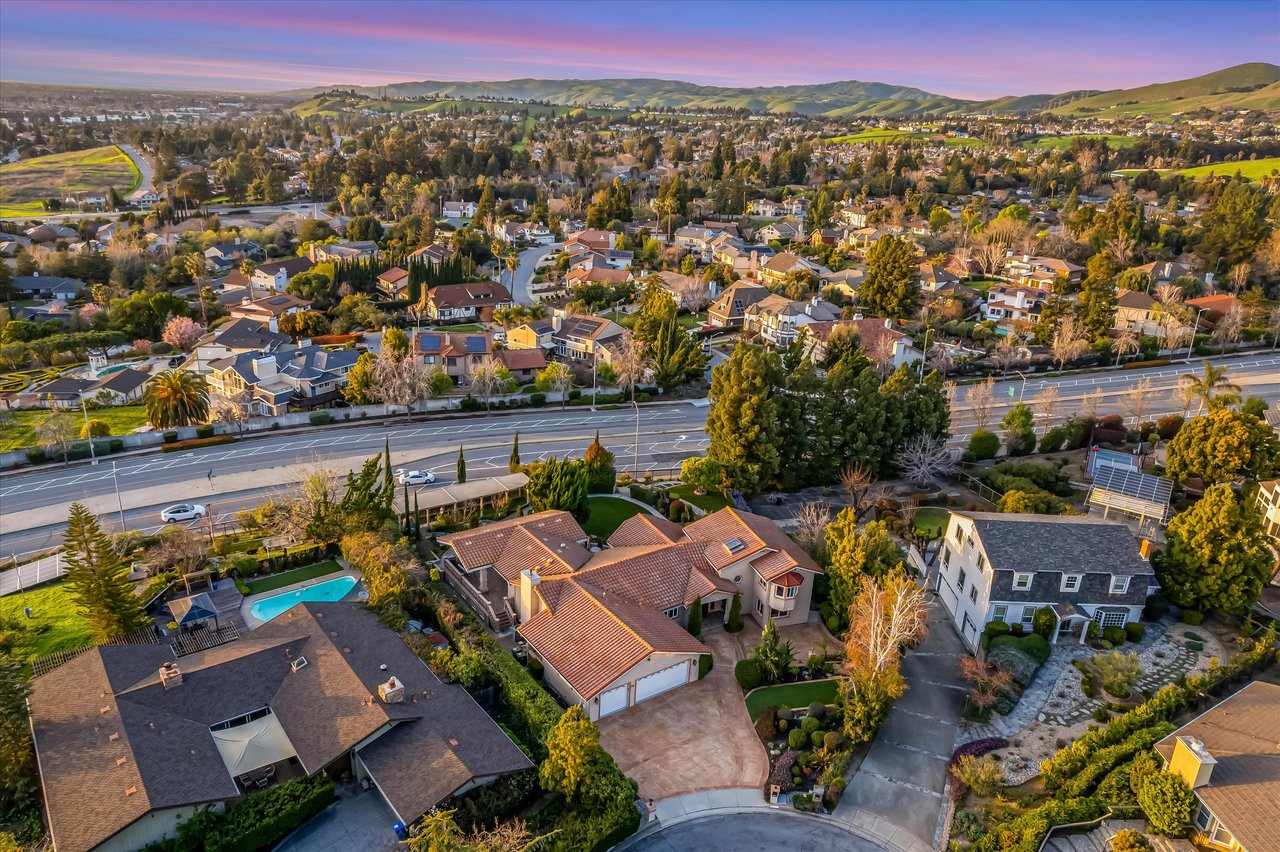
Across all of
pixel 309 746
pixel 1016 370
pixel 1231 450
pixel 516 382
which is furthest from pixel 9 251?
pixel 1231 450

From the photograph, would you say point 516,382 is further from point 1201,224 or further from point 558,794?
point 1201,224

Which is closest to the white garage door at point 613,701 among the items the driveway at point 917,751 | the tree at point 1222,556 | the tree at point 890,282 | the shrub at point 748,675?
the shrub at point 748,675

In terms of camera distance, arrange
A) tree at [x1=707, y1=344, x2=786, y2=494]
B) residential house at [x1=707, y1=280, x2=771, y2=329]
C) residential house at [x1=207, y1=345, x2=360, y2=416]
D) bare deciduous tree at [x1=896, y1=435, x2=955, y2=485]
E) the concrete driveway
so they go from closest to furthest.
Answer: the concrete driveway, tree at [x1=707, y1=344, x2=786, y2=494], bare deciduous tree at [x1=896, y1=435, x2=955, y2=485], residential house at [x1=207, y1=345, x2=360, y2=416], residential house at [x1=707, y1=280, x2=771, y2=329]

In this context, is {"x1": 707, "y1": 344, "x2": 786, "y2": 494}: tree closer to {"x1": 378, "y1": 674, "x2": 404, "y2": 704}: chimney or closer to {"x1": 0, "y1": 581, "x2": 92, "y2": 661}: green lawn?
{"x1": 378, "y1": 674, "x2": 404, "y2": 704}: chimney

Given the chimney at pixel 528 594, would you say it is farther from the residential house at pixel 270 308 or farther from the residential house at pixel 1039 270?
the residential house at pixel 1039 270

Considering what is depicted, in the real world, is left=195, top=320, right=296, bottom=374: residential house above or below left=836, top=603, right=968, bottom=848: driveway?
above

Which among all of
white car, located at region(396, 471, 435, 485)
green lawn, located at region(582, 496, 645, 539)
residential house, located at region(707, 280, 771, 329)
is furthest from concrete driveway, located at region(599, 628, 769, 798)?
residential house, located at region(707, 280, 771, 329)
